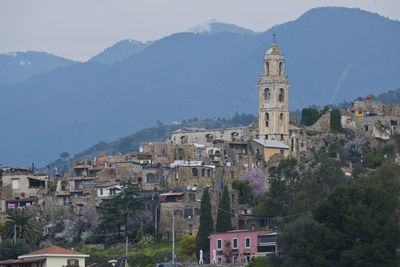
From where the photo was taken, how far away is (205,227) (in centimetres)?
8888

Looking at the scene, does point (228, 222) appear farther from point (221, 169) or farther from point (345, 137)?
point (345, 137)

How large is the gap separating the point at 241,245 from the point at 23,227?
2341 centimetres

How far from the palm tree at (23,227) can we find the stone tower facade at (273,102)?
29.8m

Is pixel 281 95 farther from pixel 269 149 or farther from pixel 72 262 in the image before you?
pixel 72 262

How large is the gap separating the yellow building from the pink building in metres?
11.0

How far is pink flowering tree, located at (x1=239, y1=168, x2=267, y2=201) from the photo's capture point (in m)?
102

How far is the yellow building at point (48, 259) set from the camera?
8150 centimetres

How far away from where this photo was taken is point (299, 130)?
382ft

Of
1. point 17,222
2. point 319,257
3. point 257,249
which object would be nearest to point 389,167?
point 257,249

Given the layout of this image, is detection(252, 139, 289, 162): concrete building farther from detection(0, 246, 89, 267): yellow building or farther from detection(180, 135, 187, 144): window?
detection(0, 246, 89, 267): yellow building

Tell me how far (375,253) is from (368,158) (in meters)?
38.6

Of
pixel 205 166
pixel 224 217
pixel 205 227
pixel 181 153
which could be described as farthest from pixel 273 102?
pixel 205 227

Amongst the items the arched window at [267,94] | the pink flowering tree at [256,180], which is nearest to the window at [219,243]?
the pink flowering tree at [256,180]

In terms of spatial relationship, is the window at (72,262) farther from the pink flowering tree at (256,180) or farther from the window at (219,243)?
the pink flowering tree at (256,180)
